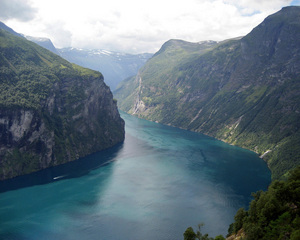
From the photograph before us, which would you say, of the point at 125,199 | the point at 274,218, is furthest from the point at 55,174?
the point at 274,218

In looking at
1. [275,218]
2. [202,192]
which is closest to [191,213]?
[202,192]

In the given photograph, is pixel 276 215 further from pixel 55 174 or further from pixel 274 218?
pixel 55 174

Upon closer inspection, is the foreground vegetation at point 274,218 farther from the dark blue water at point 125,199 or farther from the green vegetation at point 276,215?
the dark blue water at point 125,199

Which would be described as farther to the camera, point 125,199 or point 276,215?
point 125,199

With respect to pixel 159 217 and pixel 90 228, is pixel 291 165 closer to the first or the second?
pixel 159 217

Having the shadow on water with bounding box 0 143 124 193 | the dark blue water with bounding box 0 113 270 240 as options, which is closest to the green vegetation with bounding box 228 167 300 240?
the dark blue water with bounding box 0 113 270 240

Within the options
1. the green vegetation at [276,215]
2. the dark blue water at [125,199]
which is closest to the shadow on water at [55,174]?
the dark blue water at [125,199]
